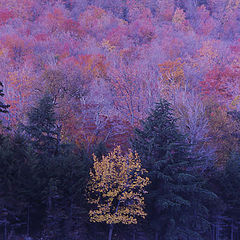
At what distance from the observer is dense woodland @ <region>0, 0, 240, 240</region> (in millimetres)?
18062

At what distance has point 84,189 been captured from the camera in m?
19.3

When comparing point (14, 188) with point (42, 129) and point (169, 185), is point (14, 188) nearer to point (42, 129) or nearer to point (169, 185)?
point (42, 129)

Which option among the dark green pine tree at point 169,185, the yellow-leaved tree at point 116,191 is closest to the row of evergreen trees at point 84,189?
the dark green pine tree at point 169,185

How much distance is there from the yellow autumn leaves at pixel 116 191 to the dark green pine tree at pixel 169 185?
1.39 metres

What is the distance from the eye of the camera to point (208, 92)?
3609 centimetres

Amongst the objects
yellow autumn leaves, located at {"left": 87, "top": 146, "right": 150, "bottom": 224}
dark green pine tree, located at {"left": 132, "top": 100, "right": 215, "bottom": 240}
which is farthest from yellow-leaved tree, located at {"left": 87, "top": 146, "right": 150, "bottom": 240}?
dark green pine tree, located at {"left": 132, "top": 100, "right": 215, "bottom": 240}

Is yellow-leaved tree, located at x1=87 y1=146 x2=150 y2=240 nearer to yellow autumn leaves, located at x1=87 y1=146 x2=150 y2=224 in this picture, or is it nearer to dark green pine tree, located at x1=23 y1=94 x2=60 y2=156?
yellow autumn leaves, located at x1=87 y1=146 x2=150 y2=224

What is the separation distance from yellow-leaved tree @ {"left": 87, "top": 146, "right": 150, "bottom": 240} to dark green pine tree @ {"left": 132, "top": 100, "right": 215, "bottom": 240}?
4.48 ft

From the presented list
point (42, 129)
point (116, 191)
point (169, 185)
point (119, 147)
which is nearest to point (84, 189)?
point (116, 191)

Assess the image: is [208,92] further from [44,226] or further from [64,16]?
[64,16]

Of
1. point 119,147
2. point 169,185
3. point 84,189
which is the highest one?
point 119,147

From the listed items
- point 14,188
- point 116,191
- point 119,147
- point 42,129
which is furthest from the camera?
point 42,129

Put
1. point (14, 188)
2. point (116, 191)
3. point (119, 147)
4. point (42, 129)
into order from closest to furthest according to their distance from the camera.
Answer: point (14, 188) → point (116, 191) → point (119, 147) → point (42, 129)

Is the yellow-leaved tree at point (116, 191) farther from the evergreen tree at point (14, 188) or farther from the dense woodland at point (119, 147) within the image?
the evergreen tree at point (14, 188)
